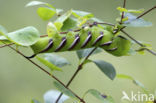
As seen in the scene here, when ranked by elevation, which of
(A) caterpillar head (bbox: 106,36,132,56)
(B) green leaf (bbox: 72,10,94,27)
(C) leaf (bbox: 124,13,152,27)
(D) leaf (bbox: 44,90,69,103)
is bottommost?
(D) leaf (bbox: 44,90,69,103)

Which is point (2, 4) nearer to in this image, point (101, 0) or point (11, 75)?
point (11, 75)

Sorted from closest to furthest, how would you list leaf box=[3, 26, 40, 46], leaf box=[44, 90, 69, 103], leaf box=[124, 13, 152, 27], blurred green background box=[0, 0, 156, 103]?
leaf box=[3, 26, 40, 46]
leaf box=[124, 13, 152, 27]
leaf box=[44, 90, 69, 103]
blurred green background box=[0, 0, 156, 103]

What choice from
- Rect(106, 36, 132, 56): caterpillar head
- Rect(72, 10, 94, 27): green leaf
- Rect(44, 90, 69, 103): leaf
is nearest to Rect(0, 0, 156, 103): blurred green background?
Rect(44, 90, 69, 103): leaf

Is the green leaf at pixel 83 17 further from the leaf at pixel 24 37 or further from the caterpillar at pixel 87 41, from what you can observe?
the leaf at pixel 24 37

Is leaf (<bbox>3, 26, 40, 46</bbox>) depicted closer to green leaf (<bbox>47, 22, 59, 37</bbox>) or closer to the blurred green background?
green leaf (<bbox>47, 22, 59, 37</bbox>)

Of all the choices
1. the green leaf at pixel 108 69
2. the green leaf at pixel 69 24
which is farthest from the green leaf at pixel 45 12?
the green leaf at pixel 108 69

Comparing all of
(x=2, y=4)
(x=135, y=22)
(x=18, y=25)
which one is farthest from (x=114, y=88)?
(x=135, y=22)

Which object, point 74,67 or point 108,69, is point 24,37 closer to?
point 108,69
